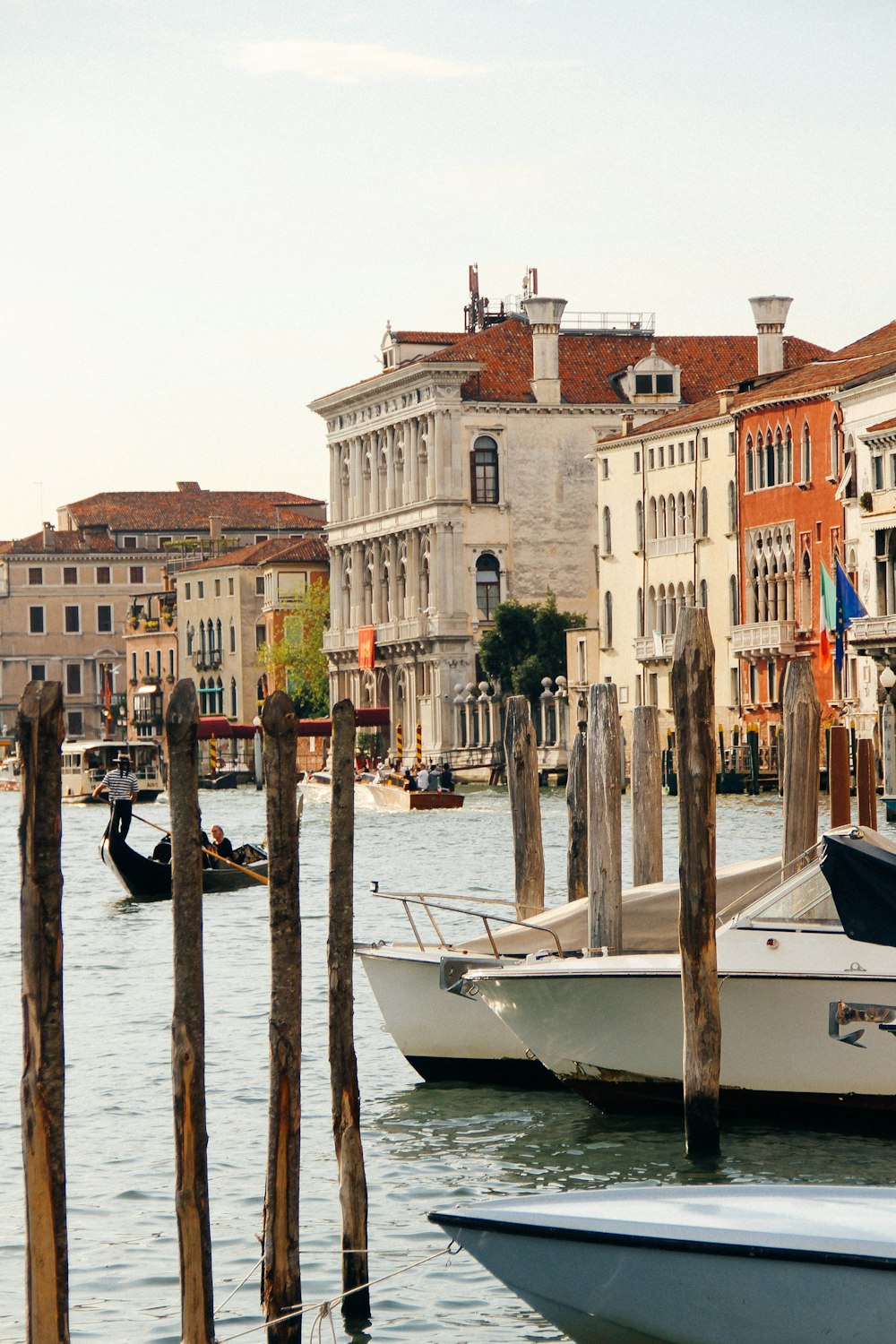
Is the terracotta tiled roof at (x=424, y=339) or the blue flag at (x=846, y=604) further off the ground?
the terracotta tiled roof at (x=424, y=339)

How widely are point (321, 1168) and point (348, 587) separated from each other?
63.9 metres

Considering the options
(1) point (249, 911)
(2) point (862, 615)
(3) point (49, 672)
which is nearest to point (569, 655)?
(2) point (862, 615)

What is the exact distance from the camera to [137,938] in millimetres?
21297

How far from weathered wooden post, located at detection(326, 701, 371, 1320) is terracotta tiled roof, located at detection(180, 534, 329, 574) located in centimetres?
7050

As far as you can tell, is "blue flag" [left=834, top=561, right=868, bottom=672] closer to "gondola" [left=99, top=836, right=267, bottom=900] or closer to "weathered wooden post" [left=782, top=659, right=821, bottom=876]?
"gondola" [left=99, top=836, right=267, bottom=900]

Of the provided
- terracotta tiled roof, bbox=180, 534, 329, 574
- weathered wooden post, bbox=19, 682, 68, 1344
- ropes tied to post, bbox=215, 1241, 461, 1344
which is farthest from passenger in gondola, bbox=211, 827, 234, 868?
terracotta tiled roof, bbox=180, 534, 329, 574

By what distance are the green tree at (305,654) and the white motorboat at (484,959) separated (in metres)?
63.4

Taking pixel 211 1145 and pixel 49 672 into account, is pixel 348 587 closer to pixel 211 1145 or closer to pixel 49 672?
pixel 49 672

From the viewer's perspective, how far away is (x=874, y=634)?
38.1 m

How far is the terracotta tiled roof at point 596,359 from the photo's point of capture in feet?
217

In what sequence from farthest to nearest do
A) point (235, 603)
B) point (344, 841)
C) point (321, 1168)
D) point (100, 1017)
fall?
point (235, 603)
point (100, 1017)
point (321, 1168)
point (344, 841)

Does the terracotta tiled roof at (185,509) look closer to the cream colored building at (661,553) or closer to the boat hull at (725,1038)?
the cream colored building at (661,553)

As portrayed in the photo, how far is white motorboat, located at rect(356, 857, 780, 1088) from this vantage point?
11875 mm

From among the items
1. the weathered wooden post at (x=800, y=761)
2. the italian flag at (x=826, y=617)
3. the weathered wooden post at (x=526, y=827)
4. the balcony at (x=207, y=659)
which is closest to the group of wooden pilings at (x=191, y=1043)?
the weathered wooden post at (x=800, y=761)
